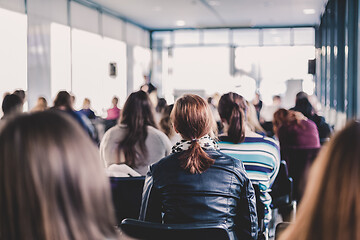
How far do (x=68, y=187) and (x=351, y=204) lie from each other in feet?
1.71

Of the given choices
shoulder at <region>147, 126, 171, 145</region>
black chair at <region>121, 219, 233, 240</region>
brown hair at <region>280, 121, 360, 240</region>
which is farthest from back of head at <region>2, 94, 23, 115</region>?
brown hair at <region>280, 121, 360, 240</region>

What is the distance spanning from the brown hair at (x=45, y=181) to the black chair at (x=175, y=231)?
1012 millimetres

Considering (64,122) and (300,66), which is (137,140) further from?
(300,66)

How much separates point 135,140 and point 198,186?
1.53 m

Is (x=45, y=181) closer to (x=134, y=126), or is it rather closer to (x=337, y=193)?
(x=337, y=193)

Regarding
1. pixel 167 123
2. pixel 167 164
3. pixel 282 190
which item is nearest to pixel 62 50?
pixel 167 123

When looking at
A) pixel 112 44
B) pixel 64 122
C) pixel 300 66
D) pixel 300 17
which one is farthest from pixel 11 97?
pixel 300 66

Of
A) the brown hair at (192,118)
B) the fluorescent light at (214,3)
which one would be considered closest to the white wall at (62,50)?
the fluorescent light at (214,3)

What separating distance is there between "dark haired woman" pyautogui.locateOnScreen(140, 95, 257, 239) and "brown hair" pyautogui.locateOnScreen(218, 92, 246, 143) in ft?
2.86

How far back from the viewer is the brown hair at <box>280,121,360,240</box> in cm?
92

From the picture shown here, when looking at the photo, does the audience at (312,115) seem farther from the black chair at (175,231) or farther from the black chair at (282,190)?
the black chair at (175,231)

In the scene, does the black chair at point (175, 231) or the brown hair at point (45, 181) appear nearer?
the brown hair at point (45, 181)

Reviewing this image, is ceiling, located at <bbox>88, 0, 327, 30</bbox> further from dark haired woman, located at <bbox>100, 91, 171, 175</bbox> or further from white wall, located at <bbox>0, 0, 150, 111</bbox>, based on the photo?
dark haired woman, located at <bbox>100, 91, 171, 175</bbox>

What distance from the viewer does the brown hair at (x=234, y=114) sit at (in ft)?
11.6
